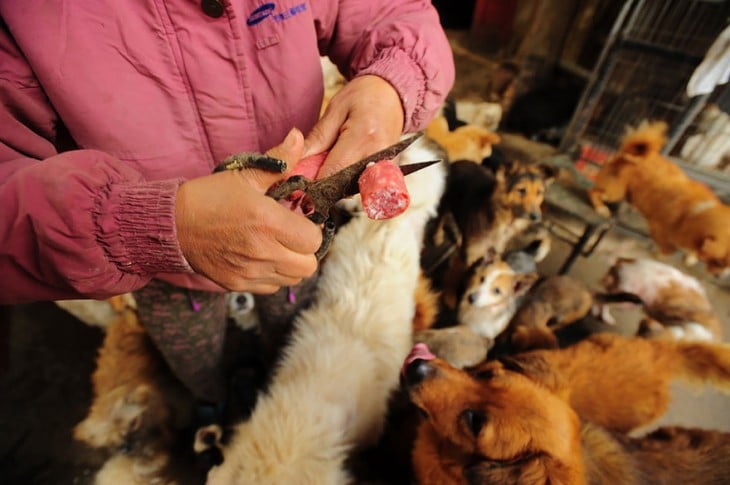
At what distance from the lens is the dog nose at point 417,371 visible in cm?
164

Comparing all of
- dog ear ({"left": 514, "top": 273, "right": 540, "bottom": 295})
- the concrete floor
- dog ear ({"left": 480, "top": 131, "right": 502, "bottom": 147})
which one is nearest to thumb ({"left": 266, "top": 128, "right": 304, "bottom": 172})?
dog ear ({"left": 514, "top": 273, "right": 540, "bottom": 295})

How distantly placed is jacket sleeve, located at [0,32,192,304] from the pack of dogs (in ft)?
3.74

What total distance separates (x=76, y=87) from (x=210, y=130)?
13.9 inches

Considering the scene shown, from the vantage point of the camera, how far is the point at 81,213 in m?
0.74

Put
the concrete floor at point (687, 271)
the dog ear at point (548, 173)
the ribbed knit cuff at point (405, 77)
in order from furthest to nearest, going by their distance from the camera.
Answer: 1. the dog ear at point (548, 173)
2. the concrete floor at point (687, 271)
3. the ribbed knit cuff at point (405, 77)

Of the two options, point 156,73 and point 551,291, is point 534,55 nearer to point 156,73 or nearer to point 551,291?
point 551,291

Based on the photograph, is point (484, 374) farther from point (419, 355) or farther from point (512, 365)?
point (419, 355)

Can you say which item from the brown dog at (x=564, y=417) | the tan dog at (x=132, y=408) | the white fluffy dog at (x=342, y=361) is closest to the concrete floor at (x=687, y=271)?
the brown dog at (x=564, y=417)

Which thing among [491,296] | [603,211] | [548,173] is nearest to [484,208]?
[548,173]

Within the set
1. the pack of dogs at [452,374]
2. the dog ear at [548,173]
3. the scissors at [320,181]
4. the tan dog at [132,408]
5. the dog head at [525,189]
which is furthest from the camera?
the dog ear at [548,173]

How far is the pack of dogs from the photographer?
1.55 meters

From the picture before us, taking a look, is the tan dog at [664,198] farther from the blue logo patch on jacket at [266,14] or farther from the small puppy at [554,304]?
the blue logo patch on jacket at [266,14]

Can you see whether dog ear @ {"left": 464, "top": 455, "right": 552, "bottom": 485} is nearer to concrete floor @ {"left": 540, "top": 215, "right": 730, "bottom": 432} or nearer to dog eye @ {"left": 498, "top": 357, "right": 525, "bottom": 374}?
dog eye @ {"left": 498, "top": 357, "right": 525, "bottom": 374}

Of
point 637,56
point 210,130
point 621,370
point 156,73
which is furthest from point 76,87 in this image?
point 637,56
